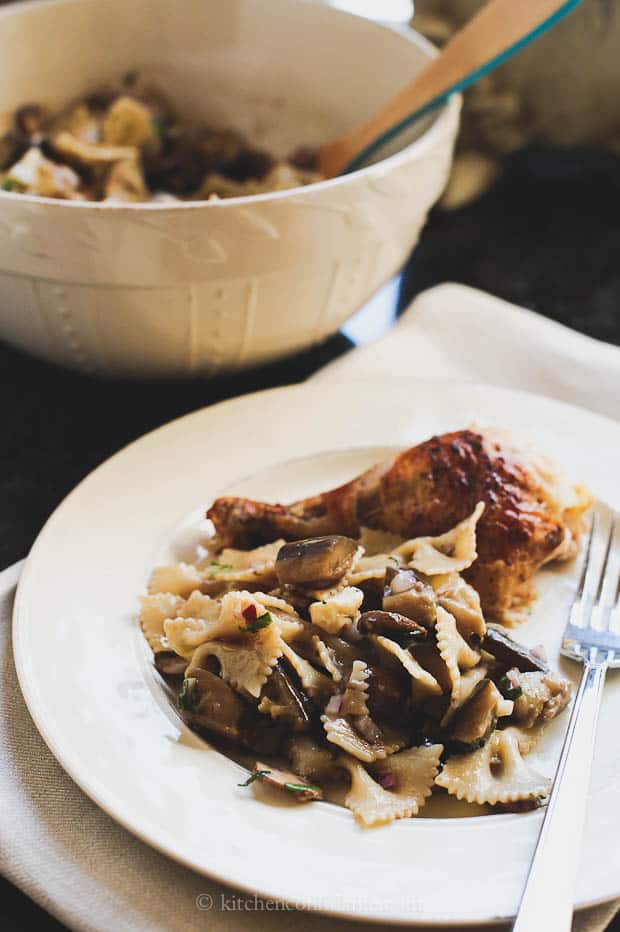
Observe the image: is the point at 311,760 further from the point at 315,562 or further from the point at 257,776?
the point at 315,562

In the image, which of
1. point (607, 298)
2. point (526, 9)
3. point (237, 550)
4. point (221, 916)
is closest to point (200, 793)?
point (221, 916)

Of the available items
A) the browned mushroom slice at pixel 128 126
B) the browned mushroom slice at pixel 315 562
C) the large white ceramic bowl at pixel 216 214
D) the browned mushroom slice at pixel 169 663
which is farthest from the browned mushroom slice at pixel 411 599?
the browned mushroom slice at pixel 128 126

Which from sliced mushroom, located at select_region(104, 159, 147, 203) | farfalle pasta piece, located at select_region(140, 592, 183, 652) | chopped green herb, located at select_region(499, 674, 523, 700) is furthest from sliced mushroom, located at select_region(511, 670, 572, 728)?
sliced mushroom, located at select_region(104, 159, 147, 203)

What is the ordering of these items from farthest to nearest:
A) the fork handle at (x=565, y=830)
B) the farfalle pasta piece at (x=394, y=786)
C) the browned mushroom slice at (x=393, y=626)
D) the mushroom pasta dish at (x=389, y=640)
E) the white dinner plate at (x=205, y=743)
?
the browned mushroom slice at (x=393, y=626) < the mushroom pasta dish at (x=389, y=640) < the farfalle pasta piece at (x=394, y=786) < the white dinner plate at (x=205, y=743) < the fork handle at (x=565, y=830)

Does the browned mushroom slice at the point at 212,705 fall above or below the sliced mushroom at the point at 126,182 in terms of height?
below

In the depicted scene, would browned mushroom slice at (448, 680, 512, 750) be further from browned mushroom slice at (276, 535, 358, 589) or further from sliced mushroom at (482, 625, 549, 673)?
browned mushroom slice at (276, 535, 358, 589)

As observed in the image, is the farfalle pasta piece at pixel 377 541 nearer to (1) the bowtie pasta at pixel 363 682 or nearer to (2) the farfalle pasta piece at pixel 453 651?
(1) the bowtie pasta at pixel 363 682

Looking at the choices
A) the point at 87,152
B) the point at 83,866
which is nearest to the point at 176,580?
the point at 83,866
